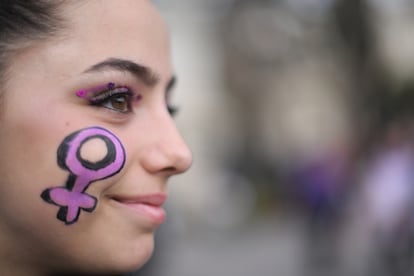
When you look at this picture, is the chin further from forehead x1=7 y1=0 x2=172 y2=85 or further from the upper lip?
forehead x1=7 y1=0 x2=172 y2=85

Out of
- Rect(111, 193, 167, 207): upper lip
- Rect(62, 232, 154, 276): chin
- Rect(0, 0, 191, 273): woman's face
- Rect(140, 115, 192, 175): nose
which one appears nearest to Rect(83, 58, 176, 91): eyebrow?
Rect(0, 0, 191, 273): woman's face

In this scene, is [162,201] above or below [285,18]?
below

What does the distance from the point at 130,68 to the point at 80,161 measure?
0.30m

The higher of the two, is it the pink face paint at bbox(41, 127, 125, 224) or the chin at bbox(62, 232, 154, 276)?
the pink face paint at bbox(41, 127, 125, 224)

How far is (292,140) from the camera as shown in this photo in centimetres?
2589

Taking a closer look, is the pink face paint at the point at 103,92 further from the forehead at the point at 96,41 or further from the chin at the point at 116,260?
the chin at the point at 116,260

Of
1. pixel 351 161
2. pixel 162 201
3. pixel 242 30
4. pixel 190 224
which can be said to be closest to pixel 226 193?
pixel 190 224

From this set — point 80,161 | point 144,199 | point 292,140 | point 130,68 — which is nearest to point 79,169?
point 80,161

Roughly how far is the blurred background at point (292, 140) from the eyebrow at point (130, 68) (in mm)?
A: 501

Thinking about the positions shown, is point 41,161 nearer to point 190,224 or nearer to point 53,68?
point 53,68

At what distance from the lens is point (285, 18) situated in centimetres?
1533

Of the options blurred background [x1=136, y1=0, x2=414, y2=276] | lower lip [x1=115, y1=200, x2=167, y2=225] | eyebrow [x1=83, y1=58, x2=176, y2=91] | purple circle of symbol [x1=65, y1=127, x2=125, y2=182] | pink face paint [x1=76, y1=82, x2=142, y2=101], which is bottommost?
lower lip [x1=115, y1=200, x2=167, y2=225]

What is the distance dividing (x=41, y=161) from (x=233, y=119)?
24574mm

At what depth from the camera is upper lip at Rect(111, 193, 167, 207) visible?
197 cm
